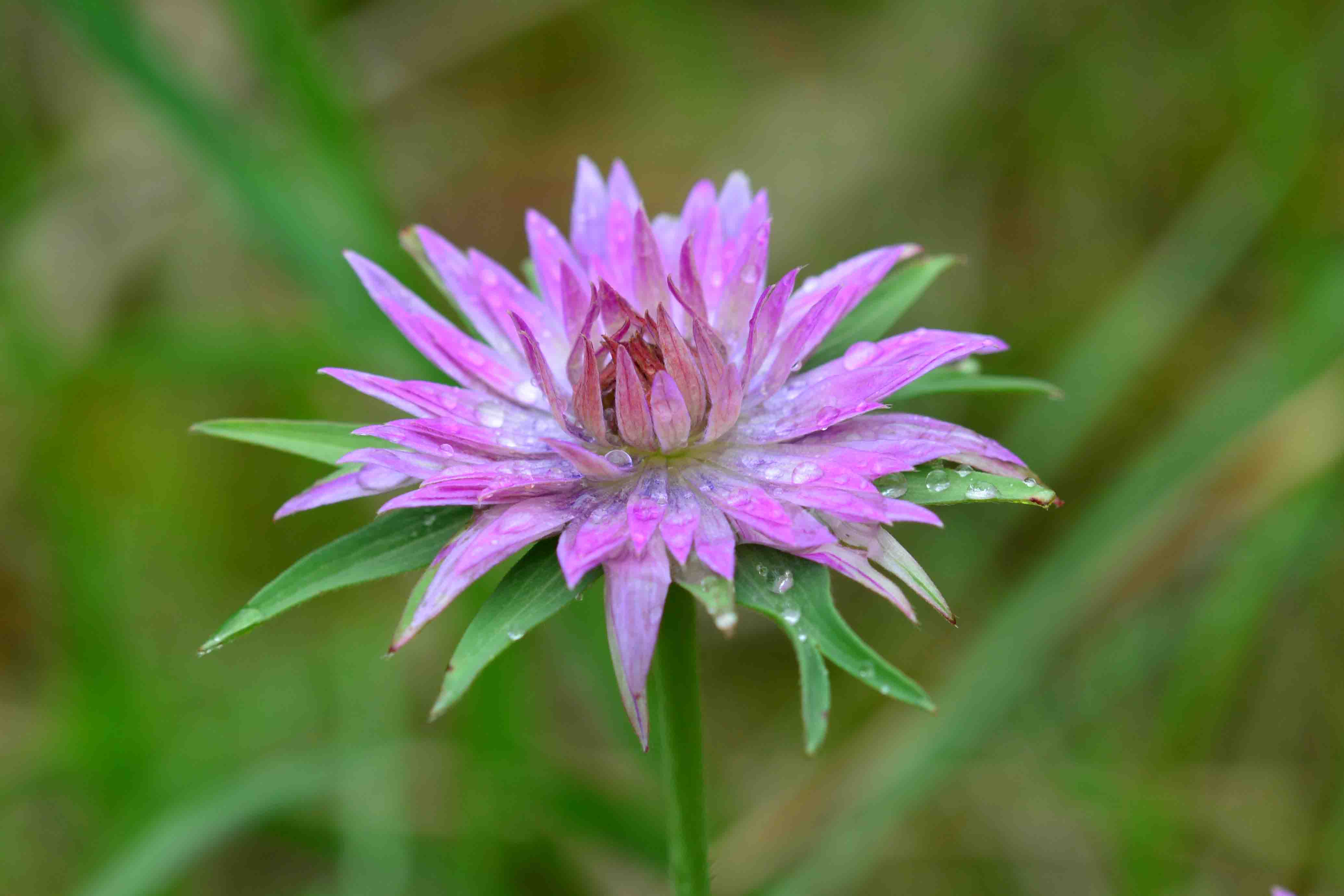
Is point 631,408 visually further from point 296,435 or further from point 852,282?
point 296,435

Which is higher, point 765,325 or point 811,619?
point 765,325

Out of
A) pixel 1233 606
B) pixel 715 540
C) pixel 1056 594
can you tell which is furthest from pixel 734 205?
pixel 1233 606

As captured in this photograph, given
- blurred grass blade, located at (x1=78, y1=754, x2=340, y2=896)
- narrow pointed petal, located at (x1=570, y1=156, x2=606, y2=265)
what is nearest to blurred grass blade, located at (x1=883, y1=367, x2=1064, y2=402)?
narrow pointed petal, located at (x1=570, y1=156, x2=606, y2=265)

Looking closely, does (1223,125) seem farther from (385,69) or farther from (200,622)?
(200,622)

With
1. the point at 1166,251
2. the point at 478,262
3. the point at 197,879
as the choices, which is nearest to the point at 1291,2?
the point at 1166,251

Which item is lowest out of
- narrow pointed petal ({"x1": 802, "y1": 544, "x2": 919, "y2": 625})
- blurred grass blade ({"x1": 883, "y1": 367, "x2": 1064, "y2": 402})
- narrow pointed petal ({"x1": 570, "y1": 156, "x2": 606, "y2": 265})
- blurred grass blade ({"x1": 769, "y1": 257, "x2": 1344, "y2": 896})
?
blurred grass blade ({"x1": 769, "y1": 257, "x2": 1344, "y2": 896})

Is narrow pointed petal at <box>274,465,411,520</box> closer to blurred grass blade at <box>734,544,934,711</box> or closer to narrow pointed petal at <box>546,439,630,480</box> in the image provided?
narrow pointed petal at <box>546,439,630,480</box>
